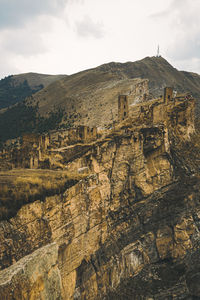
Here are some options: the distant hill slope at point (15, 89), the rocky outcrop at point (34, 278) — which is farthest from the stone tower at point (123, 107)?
the distant hill slope at point (15, 89)

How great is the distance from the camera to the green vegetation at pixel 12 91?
156 metres

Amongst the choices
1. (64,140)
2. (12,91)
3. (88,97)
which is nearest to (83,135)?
(64,140)

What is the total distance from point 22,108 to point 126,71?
52784 mm

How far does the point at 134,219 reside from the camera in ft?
64.1

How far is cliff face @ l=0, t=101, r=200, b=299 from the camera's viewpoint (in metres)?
10.0

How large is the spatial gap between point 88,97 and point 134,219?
5516cm

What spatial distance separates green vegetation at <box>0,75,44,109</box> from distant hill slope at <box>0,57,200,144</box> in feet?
231

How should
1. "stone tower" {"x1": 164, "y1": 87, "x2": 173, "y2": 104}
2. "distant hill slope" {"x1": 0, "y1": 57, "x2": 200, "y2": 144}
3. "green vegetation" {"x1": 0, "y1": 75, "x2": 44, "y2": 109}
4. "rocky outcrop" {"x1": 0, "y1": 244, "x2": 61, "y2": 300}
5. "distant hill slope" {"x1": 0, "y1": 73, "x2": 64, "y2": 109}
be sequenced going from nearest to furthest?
"rocky outcrop" {"x1": 0, "y1": 244, "x2": 61, "y2": 300} < "stone tower" {"x1": 164, "y1": 87, "x2": 173, "y2": 104} < "distant hill slope" {"x1": 0, "y1": 57, "x2": 200, "y2": 144} < "green vegetation" {"x1": 0, "y1": 75, "x2": 44, "y2": 109} < "distant hill slope" {"x1": 0, "y1": 73, "x2": 64, "y2": 109}

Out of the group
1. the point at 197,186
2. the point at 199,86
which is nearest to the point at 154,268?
the point at 197,186

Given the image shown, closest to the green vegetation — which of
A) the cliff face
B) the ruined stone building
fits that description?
the ruined stone building

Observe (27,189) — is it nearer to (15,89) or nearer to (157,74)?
(157,74)

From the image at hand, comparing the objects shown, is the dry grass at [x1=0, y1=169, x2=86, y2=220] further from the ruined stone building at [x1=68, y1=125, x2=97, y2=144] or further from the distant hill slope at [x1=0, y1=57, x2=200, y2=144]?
the distant hill slope at [x1=0, y1=57, x2=200, y2=144]

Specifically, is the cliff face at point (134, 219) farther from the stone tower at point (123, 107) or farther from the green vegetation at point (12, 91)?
the green vegetation at point (12, 91)

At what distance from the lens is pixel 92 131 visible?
74.4 ft
